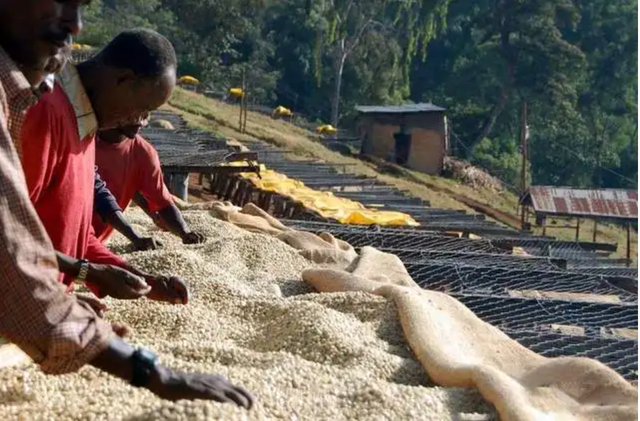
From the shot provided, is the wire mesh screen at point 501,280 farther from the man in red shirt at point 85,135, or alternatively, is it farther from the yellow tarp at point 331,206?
the yellow tarp at point 331,206

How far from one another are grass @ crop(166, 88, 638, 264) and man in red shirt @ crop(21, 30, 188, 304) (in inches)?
825

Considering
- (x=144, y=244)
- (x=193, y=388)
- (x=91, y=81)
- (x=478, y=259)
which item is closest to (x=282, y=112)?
(x=478, y=259)

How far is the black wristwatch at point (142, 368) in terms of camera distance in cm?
186

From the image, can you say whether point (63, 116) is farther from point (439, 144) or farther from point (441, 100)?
point (441, 100)

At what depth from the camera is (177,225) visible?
4887 mm

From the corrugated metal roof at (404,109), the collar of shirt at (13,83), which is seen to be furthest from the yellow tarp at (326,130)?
the collar of shirt at (13,83)

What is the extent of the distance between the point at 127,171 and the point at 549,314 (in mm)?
2140

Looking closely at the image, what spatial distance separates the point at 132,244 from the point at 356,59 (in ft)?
105

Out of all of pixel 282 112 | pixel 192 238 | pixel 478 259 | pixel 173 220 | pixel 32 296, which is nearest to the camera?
pixel 32 296

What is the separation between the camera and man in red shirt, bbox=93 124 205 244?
4332mm

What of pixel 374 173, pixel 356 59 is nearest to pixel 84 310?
pixel 374 173

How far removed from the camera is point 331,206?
10430 millimetres

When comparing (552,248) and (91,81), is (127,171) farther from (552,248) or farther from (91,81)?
(552,248)

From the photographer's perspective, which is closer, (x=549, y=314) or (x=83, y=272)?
(x=83, y=272)
